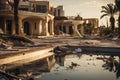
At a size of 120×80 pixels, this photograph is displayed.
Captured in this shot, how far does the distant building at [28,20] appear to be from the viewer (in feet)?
148

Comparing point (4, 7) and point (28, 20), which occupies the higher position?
point (4, 7)

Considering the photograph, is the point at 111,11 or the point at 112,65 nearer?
the point at 112,65

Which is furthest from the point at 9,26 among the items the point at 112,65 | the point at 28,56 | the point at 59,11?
the point at 59,11

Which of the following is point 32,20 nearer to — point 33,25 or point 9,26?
point 33,25

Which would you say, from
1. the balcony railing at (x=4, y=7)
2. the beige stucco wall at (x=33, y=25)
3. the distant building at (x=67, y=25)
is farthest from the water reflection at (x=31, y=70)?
the distant building at (x=67, y=25)

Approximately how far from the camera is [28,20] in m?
50.0

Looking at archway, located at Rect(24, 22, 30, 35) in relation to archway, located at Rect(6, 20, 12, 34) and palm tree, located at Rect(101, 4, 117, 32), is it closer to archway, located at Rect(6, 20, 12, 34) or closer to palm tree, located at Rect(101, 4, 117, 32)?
archway, located at Rect(6, 20, 12, 34)

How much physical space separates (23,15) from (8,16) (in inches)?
97.1

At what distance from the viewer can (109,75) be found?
18.1m

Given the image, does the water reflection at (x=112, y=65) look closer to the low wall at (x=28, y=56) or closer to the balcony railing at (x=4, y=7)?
the low wall at (x=28, y=56)

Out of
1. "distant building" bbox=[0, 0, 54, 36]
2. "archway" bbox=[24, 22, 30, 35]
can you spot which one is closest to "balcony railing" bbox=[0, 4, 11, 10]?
"distant building" bbox=[0, 0, 54, 36]

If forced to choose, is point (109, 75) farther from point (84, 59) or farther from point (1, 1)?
point (1, 1)

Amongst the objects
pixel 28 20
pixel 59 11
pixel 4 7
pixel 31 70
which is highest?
pixel 59 11

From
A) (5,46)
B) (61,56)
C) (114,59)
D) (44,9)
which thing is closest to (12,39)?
(5,46)
